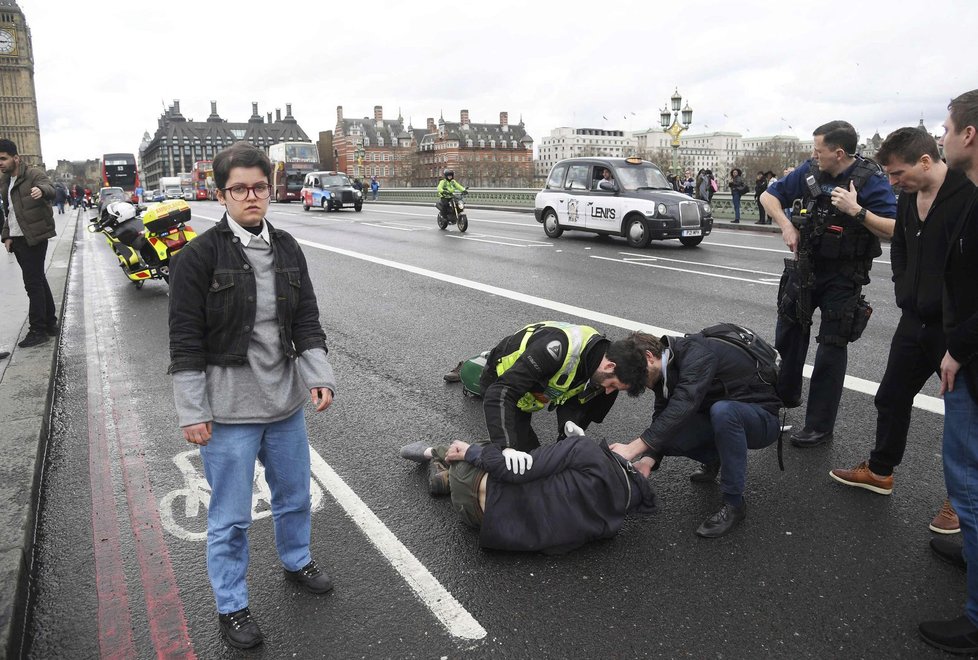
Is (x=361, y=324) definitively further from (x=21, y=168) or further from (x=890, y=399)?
(x=890, y=399)

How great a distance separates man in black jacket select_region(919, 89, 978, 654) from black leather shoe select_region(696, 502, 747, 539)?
2.97 ft

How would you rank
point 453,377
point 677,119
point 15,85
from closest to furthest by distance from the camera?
point 453,377 < point 677,119 < point 15,85

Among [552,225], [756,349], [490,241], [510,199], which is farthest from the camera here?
[510,199]

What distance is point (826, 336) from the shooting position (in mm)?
4270

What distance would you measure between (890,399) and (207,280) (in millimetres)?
3326

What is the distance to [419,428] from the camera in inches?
188

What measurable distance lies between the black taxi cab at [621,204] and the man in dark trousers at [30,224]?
440 inches

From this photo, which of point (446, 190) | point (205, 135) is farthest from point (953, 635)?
point (205, 135)

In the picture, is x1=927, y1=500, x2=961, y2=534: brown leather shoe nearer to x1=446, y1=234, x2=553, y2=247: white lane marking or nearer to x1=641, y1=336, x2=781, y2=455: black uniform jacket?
x1=641, y1=336, x2=781, y2=455: black uniform jacket

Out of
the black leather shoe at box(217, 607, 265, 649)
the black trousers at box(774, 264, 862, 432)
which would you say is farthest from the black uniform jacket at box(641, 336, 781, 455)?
the black leather shoe at box(217, 607, 265, 649)

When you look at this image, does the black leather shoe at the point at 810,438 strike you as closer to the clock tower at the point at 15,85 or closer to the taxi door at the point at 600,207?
the taxi door at the point at 600,207

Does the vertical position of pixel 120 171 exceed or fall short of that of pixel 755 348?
it exceeds it

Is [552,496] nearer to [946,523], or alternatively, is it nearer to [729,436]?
[729,436]

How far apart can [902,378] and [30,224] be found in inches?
293
